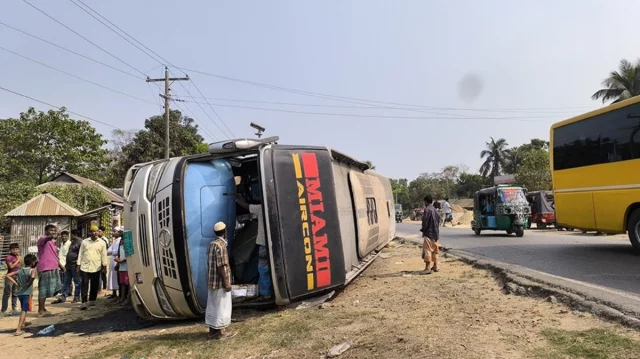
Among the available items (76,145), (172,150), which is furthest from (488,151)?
(76,145)

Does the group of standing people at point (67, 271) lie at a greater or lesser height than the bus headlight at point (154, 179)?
lesser

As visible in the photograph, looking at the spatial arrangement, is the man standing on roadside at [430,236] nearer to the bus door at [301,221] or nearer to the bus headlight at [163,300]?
the bus door at [301,221]

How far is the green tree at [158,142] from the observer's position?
113 ft

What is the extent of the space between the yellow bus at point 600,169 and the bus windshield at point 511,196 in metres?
6.72

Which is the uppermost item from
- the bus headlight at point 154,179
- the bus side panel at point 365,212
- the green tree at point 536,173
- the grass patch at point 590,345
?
the green tree at point 536,173

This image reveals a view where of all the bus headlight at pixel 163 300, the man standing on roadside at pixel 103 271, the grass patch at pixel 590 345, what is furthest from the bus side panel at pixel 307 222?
the man standing on roadside at pixel 103 271

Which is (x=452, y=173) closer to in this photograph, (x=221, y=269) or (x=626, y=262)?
(x=626, y=262)

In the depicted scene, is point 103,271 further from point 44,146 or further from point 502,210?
point 44,146

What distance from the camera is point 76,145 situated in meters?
33.0

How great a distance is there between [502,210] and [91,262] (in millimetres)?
14456

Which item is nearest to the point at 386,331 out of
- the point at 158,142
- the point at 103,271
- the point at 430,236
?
the point at 430,236

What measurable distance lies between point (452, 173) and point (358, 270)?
234 ft


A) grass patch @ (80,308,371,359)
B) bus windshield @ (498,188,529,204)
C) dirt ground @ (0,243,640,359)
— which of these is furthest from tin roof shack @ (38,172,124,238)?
bus windshield @ (498,188,529,204)

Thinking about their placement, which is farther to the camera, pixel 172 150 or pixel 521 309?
pixel 172 150
